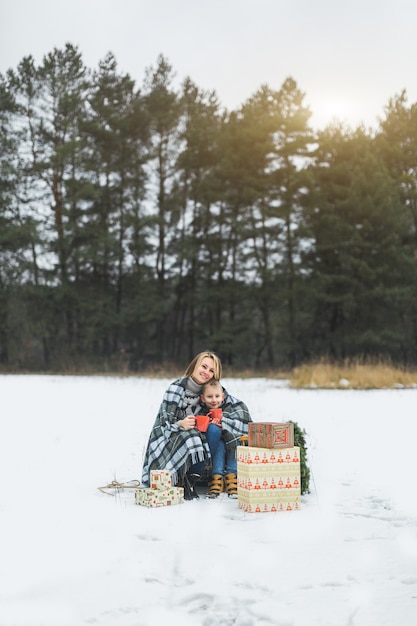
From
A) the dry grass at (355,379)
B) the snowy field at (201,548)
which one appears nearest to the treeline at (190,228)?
the dry grass at (355,379)

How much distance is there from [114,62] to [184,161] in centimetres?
590

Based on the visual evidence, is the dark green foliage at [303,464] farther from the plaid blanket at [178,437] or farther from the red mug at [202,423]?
the red mug at [202,423]

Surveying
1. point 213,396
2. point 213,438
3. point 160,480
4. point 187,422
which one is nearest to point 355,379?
point 213,396

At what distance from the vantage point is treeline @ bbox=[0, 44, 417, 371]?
31406 millimetres

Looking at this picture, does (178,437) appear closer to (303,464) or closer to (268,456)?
(268,456)

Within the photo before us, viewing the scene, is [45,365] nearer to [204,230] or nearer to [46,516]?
[204,230]

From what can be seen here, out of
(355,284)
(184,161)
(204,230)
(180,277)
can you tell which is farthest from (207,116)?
(355,284)

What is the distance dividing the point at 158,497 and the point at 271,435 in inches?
37.9

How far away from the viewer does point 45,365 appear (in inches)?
1230

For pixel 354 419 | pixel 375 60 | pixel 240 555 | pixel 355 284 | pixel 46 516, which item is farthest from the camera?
pixel 355 284

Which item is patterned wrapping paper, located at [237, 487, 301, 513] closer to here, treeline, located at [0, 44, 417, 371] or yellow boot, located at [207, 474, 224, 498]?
yellow boot, located at [207, 474, 224, 498]

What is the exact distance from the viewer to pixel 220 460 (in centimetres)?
614

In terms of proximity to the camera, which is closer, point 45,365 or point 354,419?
point 354,419

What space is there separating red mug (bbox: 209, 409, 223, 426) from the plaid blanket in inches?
1.5
